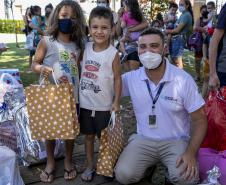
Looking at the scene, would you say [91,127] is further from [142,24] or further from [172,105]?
[142,24]

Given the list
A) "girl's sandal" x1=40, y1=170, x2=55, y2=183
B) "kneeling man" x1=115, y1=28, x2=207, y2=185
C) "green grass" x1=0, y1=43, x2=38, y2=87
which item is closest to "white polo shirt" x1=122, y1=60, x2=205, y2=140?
"kneeling man" x1=115, y1=28, x2=207, y2=185

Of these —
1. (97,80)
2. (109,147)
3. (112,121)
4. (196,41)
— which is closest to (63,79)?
(97,80)

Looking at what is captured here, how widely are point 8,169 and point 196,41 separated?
5495 mm

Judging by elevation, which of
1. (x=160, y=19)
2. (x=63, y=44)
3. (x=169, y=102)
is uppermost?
(x=160, y=19)

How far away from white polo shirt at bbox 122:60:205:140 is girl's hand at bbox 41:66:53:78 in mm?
631

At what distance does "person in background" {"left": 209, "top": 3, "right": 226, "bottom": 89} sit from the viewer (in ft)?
9.65

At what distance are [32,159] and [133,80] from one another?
1189mm

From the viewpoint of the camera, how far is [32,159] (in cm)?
330

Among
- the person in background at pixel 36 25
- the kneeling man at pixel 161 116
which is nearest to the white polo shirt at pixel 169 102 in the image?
the kneeling man at pixel 161 116

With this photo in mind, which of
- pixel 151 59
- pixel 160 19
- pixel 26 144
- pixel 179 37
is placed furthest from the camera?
pixel 160 19

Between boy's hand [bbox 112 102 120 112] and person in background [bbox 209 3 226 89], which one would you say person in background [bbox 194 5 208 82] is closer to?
person in background [bbox 209 3 226 89]

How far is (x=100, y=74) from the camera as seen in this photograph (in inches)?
114

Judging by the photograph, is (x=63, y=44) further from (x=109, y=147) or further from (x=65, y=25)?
(x=109, y=147)

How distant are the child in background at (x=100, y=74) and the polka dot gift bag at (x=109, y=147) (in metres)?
0.14
